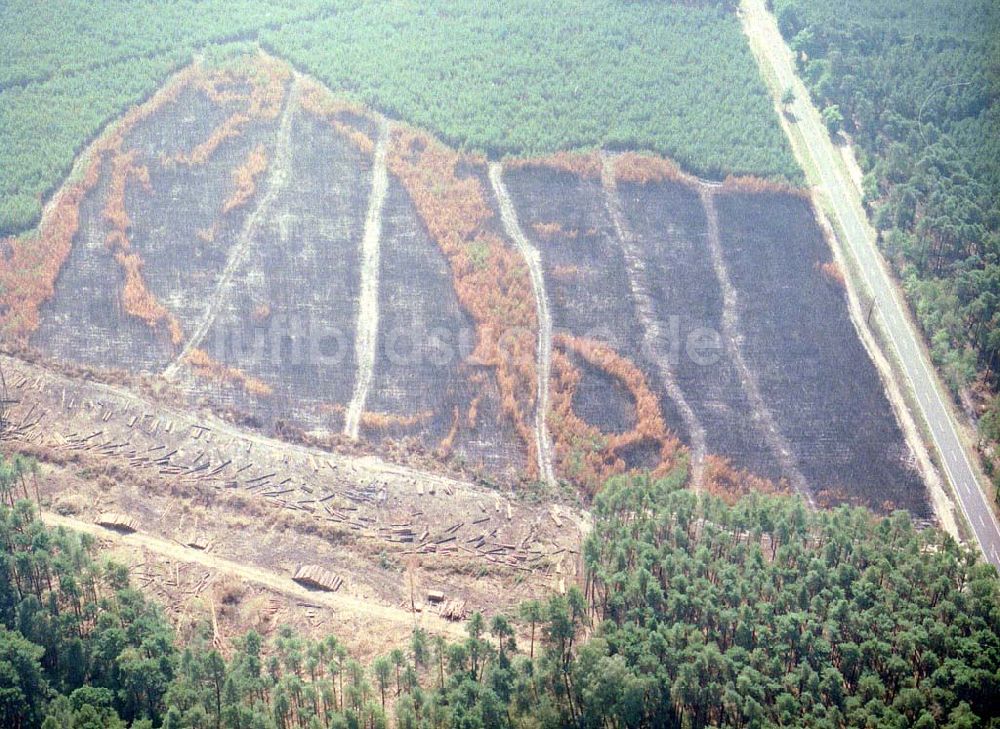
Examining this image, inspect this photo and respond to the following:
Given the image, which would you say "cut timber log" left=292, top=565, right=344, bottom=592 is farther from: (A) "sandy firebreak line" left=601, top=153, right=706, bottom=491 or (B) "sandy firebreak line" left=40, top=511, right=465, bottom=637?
(A) "sandy firebreak line" left=601, top=153, right=706, bottom=491

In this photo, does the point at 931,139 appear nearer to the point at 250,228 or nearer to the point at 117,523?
the point at 250,228

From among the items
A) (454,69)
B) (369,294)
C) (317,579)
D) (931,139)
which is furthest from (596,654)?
(931,139)

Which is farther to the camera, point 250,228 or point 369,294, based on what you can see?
point 250,228

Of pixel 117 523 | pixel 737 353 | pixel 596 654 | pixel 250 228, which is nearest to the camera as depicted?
pixel 596 654

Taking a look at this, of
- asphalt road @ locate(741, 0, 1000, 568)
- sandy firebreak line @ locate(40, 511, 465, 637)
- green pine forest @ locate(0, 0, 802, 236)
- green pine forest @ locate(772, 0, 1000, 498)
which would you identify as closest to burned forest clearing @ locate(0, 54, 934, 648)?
sandy firebreak line @ locate(40, 511, 465, 637)

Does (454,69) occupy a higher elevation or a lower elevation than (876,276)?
higher

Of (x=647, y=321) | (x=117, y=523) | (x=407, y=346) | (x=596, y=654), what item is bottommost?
(x=596, y=654)
